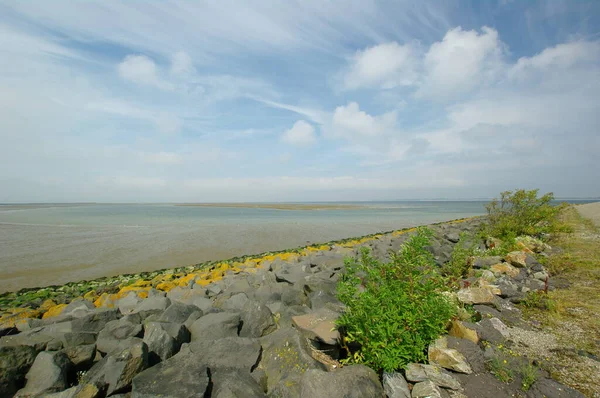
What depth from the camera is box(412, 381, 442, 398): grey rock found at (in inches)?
123

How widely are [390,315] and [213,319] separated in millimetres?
2846

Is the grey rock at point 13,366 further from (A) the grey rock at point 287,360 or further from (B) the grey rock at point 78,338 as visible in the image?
(A) the grey rock at point 287,360

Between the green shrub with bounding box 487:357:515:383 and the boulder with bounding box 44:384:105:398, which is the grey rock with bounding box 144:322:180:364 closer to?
the boulder with bounding box 44:384:105:398

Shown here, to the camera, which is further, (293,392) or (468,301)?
(468,301)

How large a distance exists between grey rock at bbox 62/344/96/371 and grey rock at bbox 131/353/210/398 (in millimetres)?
1124

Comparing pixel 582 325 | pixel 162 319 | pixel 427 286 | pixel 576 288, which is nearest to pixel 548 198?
pixel 576 288

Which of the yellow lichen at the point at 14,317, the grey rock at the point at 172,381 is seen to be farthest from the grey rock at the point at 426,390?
the yellow lichen at the point at 14,317

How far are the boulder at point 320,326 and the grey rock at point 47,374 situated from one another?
2.95m

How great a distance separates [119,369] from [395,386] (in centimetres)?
314

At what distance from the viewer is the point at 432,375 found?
133 inches

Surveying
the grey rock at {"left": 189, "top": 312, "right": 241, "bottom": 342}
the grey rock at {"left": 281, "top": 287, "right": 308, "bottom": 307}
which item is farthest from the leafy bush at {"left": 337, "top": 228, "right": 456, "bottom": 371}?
the grey rock at {"left": 281, "top": 287, "right": 308, "bottom": 307}

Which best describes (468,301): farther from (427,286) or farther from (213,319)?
(213,319)

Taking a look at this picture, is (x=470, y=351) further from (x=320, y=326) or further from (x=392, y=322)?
(x=320, y=326)

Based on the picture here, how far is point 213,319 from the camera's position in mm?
4770
